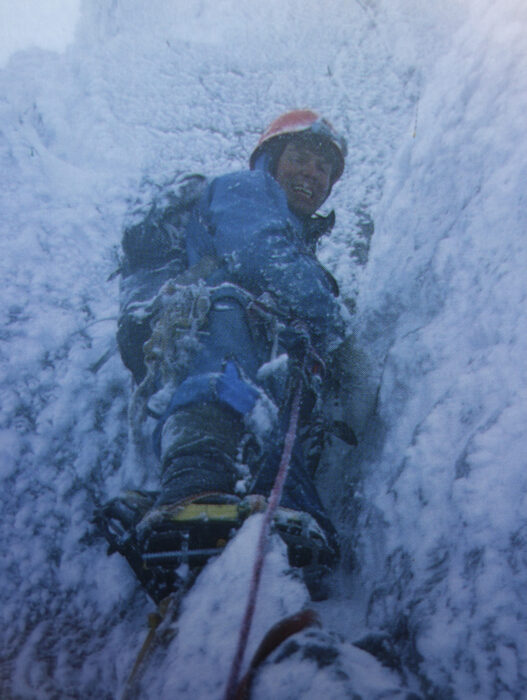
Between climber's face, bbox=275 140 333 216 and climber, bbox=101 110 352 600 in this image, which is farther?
climber's face, bbox=275 140 333 216

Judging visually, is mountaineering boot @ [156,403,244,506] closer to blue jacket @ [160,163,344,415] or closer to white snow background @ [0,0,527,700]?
blue jacket @ [160,163,344,415]

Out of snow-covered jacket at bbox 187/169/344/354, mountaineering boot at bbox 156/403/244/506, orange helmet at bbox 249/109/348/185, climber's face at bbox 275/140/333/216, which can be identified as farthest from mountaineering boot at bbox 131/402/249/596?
orange helmet at bbox 249/109/348/185

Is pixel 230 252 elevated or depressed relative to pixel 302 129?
depressed

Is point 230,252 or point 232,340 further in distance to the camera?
point 230,252

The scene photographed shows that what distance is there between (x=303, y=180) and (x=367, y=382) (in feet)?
3.31

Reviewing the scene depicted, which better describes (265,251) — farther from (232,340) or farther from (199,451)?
(199,451)

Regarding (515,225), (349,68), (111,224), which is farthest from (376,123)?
(515,225)

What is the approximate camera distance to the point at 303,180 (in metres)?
2.12

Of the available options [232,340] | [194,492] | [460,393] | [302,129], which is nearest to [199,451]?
A: [194,492]

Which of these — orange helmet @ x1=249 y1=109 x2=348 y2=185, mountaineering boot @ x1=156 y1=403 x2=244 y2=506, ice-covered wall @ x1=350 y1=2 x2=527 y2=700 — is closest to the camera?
ice-covered wall @ x1=350 y1=2 x2=527 y2=700

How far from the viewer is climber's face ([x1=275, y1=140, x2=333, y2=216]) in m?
2.12

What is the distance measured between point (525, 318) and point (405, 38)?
132 inches

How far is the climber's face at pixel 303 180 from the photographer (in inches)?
83.6

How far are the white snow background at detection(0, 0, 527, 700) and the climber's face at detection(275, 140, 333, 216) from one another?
31cm
